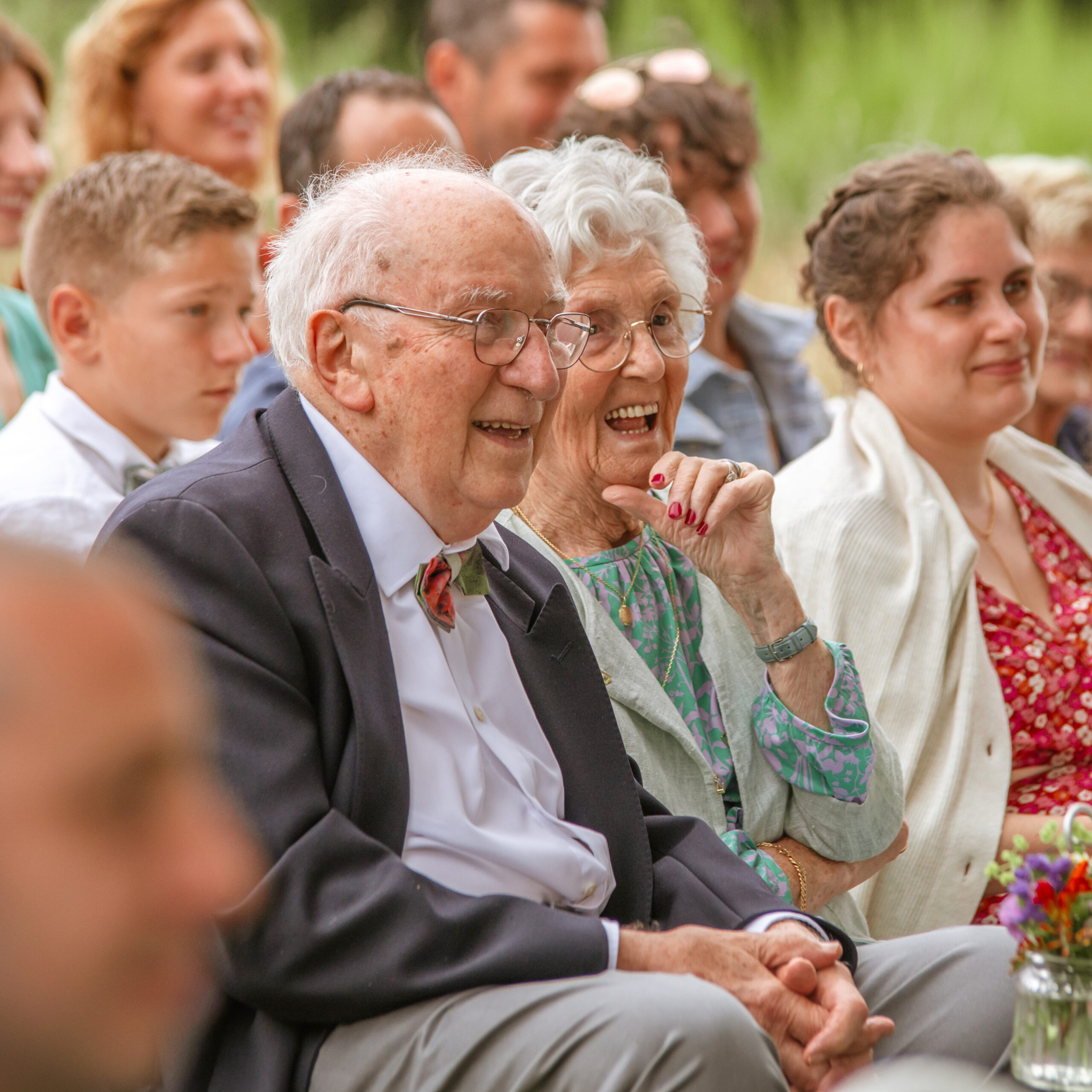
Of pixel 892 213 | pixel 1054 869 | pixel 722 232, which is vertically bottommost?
pixel 1054 869

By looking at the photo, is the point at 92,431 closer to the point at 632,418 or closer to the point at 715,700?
the point at 632,418

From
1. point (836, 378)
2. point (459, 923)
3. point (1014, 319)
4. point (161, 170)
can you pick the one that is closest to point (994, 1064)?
point (459, 923)

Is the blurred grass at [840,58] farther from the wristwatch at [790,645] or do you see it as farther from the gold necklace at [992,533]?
the wristwatch at [790,645]

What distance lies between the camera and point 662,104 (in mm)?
3713

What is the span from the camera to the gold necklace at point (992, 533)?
2955 mm

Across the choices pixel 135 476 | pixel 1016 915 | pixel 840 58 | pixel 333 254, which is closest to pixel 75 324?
pixel 135 476

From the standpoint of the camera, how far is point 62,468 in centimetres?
266

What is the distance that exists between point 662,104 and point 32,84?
69.5 inches

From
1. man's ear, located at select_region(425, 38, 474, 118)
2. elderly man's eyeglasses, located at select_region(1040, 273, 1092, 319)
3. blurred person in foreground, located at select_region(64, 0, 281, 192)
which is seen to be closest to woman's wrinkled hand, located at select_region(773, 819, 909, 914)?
elderly man's eyeglasses, located at select_region(1040, 273, 1092, 319)

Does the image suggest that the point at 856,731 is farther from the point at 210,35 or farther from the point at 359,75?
the point at 210,35

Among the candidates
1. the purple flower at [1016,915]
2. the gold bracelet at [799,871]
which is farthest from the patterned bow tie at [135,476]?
the purple flower at [1016,915]

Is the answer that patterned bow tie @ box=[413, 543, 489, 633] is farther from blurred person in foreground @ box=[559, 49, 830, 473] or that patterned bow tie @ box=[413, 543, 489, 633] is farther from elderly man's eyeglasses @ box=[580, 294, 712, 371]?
blurred person in foreground @ box=[559, 49, 830, 473]

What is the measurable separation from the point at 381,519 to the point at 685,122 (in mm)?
2348

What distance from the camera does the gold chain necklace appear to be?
2.21m
